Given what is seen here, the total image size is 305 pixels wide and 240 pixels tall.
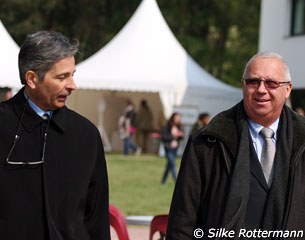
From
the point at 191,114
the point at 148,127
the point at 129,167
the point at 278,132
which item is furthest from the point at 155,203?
the point at 148,127

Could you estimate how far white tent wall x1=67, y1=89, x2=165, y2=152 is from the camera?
104 feet

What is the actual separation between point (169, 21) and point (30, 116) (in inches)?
1613

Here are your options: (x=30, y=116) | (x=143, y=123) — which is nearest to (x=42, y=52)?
(x=30, y=116)

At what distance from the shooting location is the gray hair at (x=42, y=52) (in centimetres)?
395

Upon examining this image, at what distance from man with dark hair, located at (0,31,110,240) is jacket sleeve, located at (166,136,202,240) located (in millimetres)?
349

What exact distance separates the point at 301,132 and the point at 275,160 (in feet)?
0.68

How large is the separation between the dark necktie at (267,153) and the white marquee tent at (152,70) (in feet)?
66.8

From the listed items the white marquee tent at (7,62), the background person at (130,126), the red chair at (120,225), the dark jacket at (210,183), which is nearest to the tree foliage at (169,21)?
the background person at (130,126)

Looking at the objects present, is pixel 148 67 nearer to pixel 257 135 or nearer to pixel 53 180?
pixel 257 135

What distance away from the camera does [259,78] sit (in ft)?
13.5

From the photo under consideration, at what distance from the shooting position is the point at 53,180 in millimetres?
3938

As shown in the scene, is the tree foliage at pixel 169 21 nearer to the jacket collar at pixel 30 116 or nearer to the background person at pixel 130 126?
the background person at pixel 130 126

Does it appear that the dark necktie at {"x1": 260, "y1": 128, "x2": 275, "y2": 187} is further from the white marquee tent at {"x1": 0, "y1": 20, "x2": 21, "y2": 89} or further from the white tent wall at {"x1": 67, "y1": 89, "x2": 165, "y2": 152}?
the white tent wall at {"x1": 67, "y1": 89, "x2": 165, "y2": 152}

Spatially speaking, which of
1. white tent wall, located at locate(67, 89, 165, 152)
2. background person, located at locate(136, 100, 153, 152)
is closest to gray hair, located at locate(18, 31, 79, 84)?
background person, located at locate(136, 100, 153, 152)
